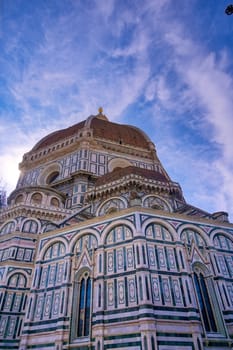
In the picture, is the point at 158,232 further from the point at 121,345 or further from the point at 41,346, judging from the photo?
the point at 41,346

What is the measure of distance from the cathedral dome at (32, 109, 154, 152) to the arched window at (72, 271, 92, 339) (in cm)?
1798

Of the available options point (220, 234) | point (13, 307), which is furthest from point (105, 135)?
point (13, 307)

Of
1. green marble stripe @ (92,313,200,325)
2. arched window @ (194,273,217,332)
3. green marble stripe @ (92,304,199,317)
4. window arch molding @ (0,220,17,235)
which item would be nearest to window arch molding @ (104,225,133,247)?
green marble stripe @ (92,304,199,317)

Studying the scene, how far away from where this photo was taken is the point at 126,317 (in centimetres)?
1013

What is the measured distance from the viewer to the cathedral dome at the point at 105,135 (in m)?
29.0

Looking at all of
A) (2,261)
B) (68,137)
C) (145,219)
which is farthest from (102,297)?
(68,137)

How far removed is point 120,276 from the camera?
37.1ft

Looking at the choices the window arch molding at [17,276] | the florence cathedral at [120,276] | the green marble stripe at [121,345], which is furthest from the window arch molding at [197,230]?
the window arch molding at [17,276]

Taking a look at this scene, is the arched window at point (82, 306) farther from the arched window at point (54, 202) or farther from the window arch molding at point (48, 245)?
the arched window at point (54, 202)

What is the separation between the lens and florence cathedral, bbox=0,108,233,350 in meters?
10.1

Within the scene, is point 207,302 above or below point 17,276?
below

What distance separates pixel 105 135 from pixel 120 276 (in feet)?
66.5

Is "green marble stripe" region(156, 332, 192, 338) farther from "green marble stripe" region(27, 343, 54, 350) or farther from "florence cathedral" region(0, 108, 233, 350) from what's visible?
"green marble stripe" region(27, 343, 54, 350)

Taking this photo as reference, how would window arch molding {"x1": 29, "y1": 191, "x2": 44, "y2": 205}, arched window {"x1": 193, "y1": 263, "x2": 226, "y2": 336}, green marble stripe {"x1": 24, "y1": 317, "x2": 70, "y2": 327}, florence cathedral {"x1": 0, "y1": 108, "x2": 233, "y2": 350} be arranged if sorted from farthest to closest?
window arch molding {"x1": 29, "y1": 191, "x2": 44, "y2": 205}
green marble stripe {"x1": 24, "y1": 317, "x2": 70, "y2": 327}
arched window {"x1": 193, "y1": 263, "x2": 226, "y2": 336}
florence cathedral {"x1": 0, "y1": 108, "x2": 233, "y2": 350}
